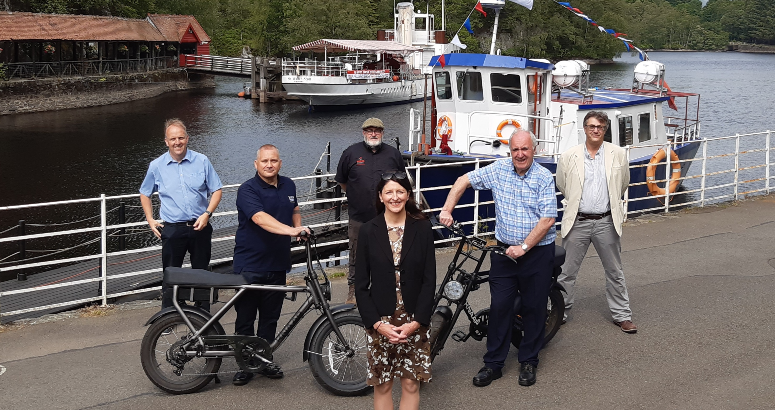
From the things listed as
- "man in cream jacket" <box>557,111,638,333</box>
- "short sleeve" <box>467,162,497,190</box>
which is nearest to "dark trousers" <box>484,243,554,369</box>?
"short sleeve" <box>467,162,497,190</box>

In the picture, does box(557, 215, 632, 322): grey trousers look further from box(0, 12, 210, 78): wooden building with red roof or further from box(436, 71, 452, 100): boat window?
box(0, 12, 210, 78): wooden building with red roof

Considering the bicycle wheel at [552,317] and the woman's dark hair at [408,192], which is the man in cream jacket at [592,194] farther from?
the woman's dark hair at [408,192]

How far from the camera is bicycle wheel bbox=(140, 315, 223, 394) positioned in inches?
224

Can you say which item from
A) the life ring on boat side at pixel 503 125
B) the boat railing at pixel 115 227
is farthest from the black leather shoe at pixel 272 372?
the life ring on boat side at pixel 503 125

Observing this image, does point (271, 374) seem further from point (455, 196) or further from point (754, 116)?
point (754, 116)

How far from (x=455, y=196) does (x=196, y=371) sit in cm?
228

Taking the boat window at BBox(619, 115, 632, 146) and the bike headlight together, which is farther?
the boat window at BBox(619, 115, 632, 146)

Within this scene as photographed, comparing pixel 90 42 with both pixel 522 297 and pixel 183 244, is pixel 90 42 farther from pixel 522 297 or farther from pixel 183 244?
pixel 522 297

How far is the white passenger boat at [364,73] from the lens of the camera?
5075 centimetres

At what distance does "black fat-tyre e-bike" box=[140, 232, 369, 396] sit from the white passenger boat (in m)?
40.2

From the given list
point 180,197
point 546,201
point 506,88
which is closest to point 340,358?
point 546,201

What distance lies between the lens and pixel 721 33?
178 meters

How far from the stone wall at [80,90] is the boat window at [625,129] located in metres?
34.6

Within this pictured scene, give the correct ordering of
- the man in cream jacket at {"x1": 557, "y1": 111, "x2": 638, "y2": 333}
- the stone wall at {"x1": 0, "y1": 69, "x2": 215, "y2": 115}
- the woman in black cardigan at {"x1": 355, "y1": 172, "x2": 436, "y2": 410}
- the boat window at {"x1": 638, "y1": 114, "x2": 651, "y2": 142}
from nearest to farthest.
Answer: the woman in black cardigan at {"x1": 355, "y1": 172, "x2": 436, "y2": 410} → the man in cream jacket at {"x1": 557, "y1": 111, "x2": 638, "y2": 333} → the boat window at {"x1": 638, "y1": 114, "x2": 651, "y2": 142} → the stone wall at {"x1": 0, "y1": 69, "x2": 215, "y2": 115}
